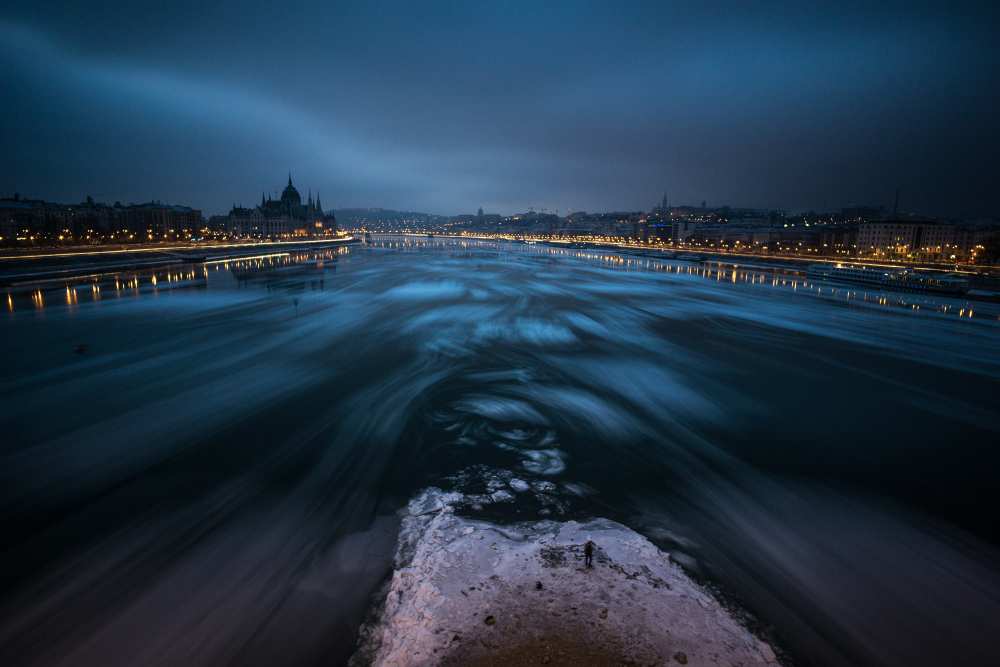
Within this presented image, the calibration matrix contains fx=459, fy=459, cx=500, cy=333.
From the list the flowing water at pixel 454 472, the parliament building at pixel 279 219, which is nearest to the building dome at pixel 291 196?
the parliament building at pixel 279 219

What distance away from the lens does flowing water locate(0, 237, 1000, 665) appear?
5.39 m

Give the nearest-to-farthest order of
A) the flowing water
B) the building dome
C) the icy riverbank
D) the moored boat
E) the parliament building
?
the icy riverbank, the flowing water, the moored boat, the parliament building, the building dome

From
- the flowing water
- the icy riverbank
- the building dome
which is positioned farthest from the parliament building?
the icy riverbank

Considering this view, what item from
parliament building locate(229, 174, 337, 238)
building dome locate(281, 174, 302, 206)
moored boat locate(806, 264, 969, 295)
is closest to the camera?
moored boat locate(806, 264, 969, 295)

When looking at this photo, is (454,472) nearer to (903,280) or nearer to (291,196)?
(903,280)

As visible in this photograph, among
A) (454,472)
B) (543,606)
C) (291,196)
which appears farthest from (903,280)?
(291,196)

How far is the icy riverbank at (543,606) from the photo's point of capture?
15.0 ft

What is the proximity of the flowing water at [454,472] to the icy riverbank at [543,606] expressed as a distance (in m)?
0.45

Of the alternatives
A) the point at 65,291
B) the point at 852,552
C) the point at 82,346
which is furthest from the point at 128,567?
the point at 65,291

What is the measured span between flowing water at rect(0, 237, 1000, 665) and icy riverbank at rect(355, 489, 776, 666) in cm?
45

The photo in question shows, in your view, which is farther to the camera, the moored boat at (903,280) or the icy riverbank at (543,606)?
the moored boat at (903,280)

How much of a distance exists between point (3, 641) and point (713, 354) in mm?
19663

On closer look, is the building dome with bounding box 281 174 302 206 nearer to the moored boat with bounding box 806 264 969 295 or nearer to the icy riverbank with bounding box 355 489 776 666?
the moored boat with bounding box 806 264 969 295

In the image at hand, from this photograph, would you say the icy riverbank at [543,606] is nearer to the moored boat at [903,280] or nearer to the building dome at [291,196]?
the moored boat at [903,280]
